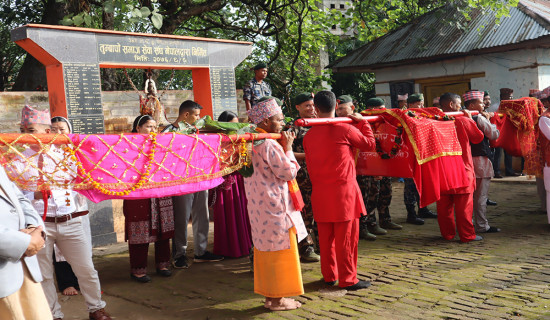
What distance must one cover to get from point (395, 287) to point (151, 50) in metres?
4.75

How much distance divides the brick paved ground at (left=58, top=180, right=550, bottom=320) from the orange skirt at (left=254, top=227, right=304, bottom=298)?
0.19 meters

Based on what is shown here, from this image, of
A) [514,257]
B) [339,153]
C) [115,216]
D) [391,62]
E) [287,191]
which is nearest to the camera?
[287,191]

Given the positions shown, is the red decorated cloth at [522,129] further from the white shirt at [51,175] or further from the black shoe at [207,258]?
the white shirt at [51,175]

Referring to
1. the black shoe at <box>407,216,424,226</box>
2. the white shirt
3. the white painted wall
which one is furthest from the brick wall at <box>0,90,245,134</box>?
the white painted wall

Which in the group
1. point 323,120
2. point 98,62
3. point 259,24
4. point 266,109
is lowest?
point 323,120

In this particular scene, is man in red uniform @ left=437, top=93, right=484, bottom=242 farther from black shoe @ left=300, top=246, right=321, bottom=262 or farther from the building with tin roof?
the building with tin roof

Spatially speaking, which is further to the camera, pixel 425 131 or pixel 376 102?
pixel 376 102

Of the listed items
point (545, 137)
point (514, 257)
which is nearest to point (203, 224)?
point (514, 257)

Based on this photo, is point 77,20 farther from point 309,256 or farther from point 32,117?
point 309,256

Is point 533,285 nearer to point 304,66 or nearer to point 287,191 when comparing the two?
point 287,191

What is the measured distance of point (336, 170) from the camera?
188 inches

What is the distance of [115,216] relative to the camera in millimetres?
7504

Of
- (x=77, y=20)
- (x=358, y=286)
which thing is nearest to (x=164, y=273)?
(x=358, y=286)

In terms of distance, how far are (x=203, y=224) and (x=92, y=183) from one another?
110 inches
